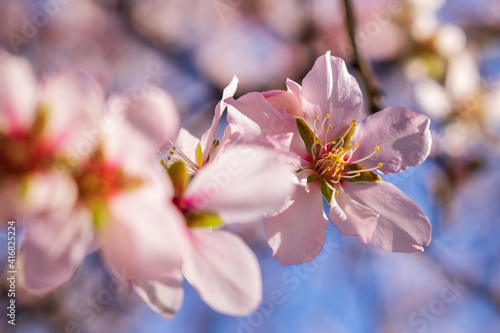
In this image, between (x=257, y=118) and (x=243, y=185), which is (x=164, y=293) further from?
(x=257, y=118)

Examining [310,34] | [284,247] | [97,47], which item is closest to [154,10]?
[97,47]

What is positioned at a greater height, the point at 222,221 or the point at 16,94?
the point at 16,94

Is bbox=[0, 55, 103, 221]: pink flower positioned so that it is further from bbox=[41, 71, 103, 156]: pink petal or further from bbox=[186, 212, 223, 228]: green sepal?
bbox=[186, 212, 223, 228]: green sepal

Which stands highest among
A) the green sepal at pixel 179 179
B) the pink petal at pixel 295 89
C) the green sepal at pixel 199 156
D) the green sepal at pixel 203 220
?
the pink petal at pixel 295 89

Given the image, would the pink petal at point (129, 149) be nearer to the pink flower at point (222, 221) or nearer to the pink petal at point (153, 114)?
the pink petal at point (153, 114)

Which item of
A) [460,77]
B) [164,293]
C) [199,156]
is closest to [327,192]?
[199,156]

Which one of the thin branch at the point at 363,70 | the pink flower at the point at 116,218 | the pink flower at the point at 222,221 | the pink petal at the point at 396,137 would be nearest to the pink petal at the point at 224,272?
the pink flower at the point at 222,221

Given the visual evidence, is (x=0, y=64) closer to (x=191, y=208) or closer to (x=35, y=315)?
(x=191, y=208)
